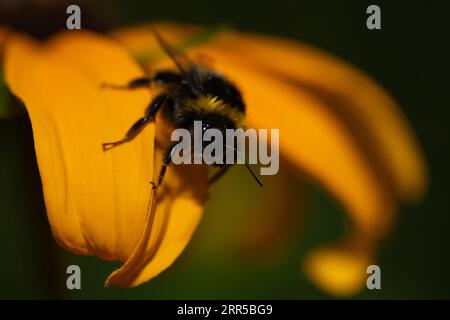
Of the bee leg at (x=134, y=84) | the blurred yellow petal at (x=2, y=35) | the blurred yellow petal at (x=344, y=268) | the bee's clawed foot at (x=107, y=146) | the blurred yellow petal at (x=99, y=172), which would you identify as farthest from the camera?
the blurred yellow petal at (x=344, y=268)

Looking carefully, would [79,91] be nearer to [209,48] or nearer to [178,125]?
[178,125]

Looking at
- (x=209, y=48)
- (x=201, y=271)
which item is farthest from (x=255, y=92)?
(x=201, y=271)

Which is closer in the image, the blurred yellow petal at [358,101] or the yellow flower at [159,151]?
the yellow flower at [159,151]

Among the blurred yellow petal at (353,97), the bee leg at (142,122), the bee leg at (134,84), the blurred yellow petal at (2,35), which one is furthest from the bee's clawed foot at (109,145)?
the blurred yellow petal at (353,97)

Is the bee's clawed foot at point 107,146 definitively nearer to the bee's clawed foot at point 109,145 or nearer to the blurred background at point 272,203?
the bee's clawed foot at point 109,145

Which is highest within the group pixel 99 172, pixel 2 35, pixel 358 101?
pixel 2 35

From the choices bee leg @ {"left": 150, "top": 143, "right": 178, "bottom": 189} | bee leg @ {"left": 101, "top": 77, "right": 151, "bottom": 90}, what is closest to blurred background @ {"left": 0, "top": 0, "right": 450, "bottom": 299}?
bee leg @ {"left": 101, "top": 77, "right": 151, "bottom": 90}

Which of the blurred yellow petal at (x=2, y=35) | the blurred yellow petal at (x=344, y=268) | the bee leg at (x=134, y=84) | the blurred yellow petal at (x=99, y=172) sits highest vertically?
the blurred yellow petal at (x=2, y=35)

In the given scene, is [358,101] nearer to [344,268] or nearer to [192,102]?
[344,268]

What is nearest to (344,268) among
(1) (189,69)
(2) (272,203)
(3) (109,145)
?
(2) (272,203)
